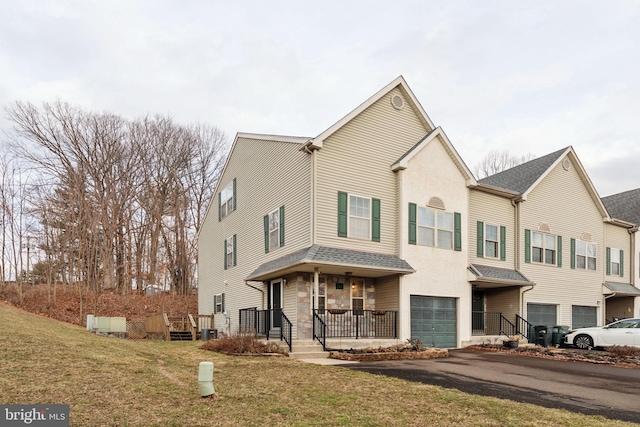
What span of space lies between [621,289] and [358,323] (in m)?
16.4

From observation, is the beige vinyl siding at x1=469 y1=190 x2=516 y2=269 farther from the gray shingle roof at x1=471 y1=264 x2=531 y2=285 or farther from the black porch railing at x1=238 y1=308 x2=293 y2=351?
the black porch railing at x1=238 y1=308 x2=293 y2=351

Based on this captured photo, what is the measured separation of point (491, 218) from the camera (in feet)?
69.2

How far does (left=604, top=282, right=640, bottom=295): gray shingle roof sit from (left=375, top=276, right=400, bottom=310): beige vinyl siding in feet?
45.5

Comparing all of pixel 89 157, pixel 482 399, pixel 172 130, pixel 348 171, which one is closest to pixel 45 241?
pixel 89 157

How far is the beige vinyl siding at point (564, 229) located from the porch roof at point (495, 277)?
118 centimetres

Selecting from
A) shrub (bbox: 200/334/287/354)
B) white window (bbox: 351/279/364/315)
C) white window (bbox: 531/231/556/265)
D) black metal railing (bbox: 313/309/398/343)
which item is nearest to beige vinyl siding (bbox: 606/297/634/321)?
white window (bbox: 531/231/556/265)

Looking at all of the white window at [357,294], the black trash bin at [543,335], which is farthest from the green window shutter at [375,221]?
the black trash bin at [543,335]

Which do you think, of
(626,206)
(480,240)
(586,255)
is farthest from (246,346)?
(626,206)

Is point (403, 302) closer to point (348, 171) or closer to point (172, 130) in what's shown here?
point (348, 171)

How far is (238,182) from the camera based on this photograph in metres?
23.7

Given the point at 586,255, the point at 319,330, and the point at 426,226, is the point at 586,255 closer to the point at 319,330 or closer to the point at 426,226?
the point at 426,226

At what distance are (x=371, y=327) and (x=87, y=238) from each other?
2504 cm

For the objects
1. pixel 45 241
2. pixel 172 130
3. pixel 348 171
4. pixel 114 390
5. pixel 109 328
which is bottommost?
pixel 109 328

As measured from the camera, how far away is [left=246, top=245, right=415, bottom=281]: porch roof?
15156mm
